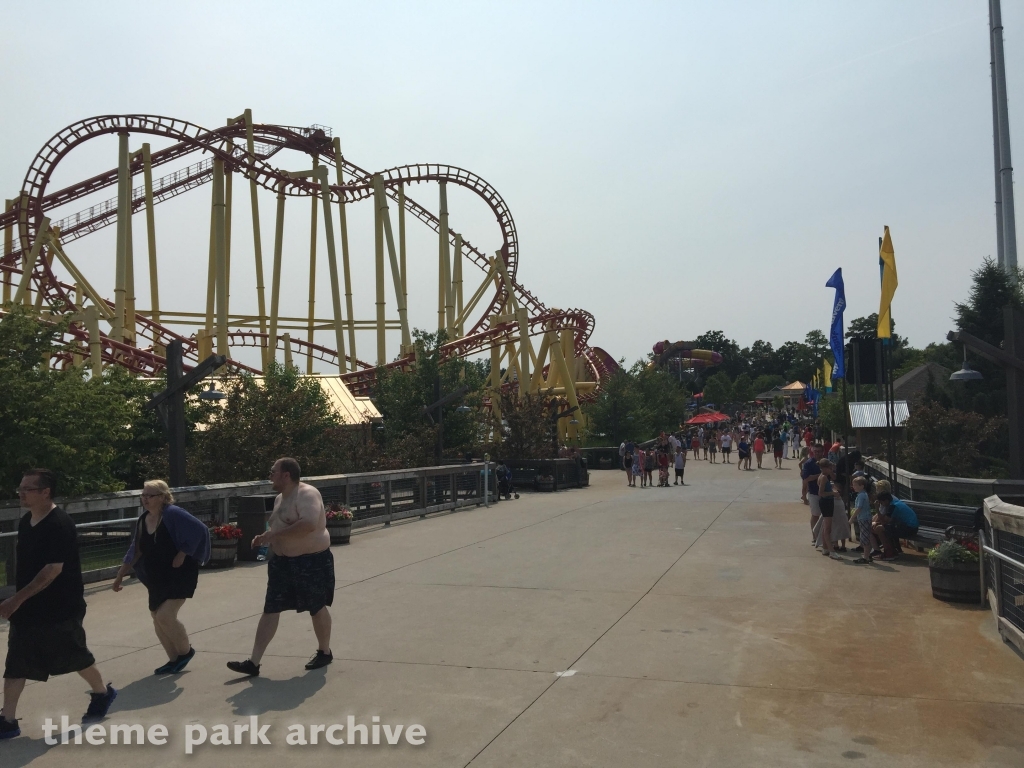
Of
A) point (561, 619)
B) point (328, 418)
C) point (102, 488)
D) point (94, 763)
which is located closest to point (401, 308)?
point (328, 418)

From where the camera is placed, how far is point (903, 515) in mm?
11266

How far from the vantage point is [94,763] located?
461 cm

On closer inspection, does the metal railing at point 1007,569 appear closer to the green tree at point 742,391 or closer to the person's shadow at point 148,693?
the person's shadow at point 148,693

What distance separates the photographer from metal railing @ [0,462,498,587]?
32.3ft

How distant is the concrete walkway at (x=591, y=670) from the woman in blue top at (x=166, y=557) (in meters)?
0.43

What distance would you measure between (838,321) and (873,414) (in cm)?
1100

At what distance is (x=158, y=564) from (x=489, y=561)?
5.83m

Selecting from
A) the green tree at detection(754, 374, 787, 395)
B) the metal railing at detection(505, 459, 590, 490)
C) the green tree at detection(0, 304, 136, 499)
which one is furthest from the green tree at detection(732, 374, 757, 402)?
the green tree at detection(0, 304, 136, 499)

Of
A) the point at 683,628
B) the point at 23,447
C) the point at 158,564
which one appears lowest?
the point at 683,628

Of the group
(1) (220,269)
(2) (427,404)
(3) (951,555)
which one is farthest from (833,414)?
(3) (951,555)

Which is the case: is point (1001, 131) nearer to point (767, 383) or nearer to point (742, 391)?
point (742, 391)

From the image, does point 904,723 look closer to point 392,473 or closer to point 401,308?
point 392,473

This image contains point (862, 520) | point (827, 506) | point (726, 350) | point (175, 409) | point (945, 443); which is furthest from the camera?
point (726, 350)

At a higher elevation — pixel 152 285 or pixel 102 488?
pixel 152 285
